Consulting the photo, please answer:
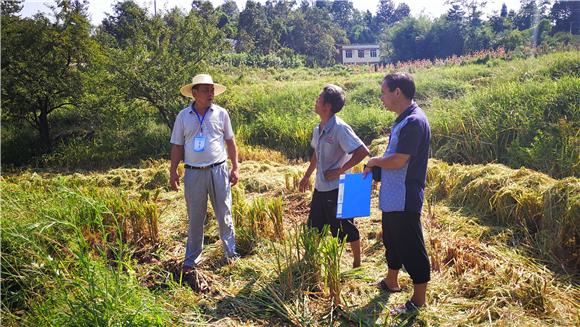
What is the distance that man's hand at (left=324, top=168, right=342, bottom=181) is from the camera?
3.04 meters

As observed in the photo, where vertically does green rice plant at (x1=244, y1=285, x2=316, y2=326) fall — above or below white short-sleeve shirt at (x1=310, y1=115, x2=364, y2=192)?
below

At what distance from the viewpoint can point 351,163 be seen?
2.99 metres

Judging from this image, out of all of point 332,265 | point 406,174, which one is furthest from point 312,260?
point 406,174

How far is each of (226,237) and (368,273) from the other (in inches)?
47.9

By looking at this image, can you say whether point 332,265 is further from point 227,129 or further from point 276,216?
point 227,129

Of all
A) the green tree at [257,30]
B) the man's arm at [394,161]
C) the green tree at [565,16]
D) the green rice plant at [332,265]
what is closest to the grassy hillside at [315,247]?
the green rice plant at [332,265]

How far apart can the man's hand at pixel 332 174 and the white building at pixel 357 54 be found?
4409cm

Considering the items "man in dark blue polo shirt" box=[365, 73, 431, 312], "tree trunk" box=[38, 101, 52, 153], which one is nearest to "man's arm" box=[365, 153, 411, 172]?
"man in dark blue polo shirt" box=[365, 73, 431, 312]

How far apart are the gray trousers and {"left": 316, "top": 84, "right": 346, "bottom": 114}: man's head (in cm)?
99

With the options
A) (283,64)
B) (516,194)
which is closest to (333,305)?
(516,194)

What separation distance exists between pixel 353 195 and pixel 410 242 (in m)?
0.52

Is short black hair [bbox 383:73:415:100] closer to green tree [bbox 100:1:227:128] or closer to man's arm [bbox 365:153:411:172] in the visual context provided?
man's arm [bbox 365:153:411:172]

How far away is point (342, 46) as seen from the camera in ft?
148

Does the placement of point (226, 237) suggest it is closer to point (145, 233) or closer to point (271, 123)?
point (145, 233)
